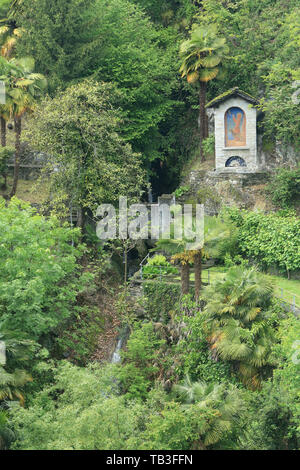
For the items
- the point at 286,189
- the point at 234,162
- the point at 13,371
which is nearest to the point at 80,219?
the point at 234,162

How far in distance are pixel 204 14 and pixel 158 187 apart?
40.1 ft

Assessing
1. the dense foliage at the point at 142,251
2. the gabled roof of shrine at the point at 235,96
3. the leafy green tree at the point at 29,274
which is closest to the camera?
the dense foliage at the point at 142,251

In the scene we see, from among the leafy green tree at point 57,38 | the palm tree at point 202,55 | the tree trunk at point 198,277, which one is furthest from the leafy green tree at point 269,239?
the leafy green tree at point 57,38

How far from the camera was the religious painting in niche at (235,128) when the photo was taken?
119 feet

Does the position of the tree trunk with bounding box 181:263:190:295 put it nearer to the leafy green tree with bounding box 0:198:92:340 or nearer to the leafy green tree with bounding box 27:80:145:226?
the leafy green tree with bounding box 0:198:92:340

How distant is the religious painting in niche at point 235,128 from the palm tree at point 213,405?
19.1m

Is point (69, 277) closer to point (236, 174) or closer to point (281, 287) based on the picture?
point (281, 287)

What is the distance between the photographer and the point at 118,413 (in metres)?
17.5

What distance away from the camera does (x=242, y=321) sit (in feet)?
71.5

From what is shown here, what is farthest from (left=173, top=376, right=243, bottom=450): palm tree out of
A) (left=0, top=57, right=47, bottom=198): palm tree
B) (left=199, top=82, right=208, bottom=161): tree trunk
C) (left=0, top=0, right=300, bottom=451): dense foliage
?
(left=199, top=82, right=208, bottom=161): tree trunk

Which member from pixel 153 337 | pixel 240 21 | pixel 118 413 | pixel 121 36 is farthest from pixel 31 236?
pixel 240 21

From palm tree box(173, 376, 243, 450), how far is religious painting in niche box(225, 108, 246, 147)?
19094 millimetres

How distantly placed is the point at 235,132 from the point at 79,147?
33.1ft

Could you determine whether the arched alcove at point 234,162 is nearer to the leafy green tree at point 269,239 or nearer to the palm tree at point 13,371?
the leafy green tree at point 269,239
